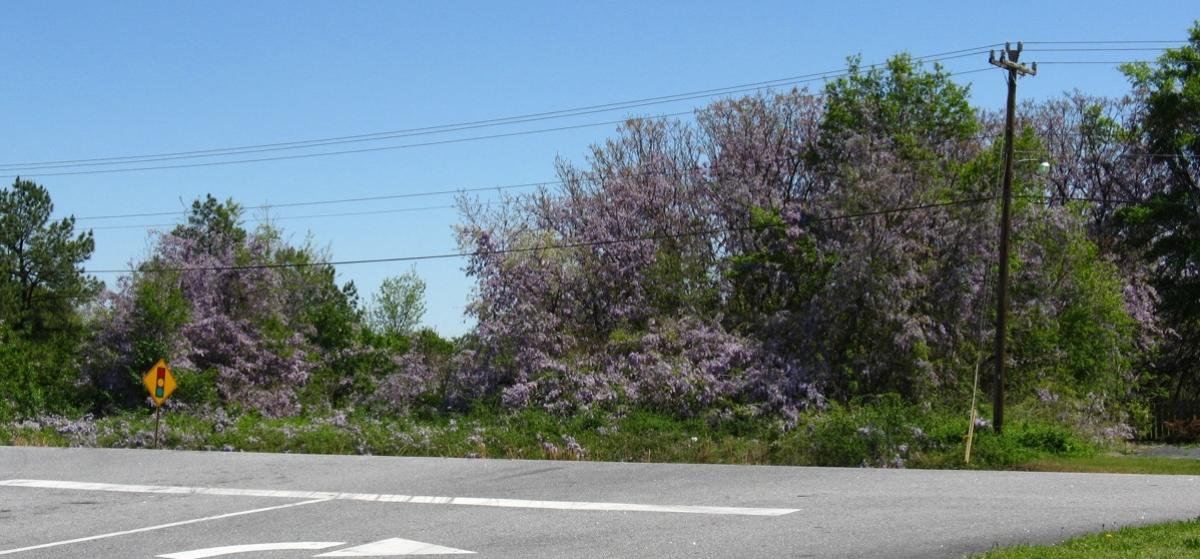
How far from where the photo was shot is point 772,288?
31.3m

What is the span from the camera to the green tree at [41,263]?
186ft

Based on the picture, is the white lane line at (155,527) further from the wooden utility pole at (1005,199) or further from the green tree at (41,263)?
the green tree at (41,263)

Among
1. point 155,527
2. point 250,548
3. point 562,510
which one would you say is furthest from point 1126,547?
point 155,527

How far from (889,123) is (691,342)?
26.8ft

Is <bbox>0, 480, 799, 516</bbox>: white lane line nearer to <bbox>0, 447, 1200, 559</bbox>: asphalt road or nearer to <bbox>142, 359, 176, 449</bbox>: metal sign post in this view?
<bbox>0, 447, 1200, 559</bbox>: asphalt road

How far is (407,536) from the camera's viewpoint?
1188 cm

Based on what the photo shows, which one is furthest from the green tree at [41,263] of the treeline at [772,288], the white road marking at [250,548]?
the white road marking at [250,548]

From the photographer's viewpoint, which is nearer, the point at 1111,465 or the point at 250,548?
the point at 250,548

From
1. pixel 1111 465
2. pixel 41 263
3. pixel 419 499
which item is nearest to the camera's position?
pixel 419 499

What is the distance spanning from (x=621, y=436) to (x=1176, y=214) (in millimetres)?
21420

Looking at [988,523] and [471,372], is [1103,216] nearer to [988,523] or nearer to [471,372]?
[471,372]

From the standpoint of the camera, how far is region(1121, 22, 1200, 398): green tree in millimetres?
37219

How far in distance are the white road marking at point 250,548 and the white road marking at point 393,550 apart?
1.31 feet

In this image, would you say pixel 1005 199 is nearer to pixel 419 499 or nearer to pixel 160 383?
pixel 419 499
